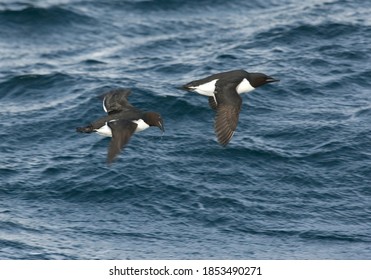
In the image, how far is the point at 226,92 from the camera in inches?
746

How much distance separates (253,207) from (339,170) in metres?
2.10

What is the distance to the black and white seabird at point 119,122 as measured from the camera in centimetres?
1741

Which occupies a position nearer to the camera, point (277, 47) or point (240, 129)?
point (240, 129)

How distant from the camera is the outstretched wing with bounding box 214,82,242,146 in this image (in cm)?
1795

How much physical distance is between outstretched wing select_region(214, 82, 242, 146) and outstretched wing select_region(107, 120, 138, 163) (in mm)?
1317

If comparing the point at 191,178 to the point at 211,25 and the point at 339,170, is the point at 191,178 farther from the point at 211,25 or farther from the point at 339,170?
the point at 211,25

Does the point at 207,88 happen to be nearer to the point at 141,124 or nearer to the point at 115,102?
the point at 141,124

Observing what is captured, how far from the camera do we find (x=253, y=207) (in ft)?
71.7

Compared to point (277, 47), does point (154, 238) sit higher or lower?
lower

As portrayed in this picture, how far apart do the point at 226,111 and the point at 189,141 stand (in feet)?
16.9

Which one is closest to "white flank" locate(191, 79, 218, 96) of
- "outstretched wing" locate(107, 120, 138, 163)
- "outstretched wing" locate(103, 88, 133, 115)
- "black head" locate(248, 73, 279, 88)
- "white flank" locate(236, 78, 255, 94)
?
"white flank" locate(236, 78, 255, 94)

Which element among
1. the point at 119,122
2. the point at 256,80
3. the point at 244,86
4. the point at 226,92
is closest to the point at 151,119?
the point at 119,122

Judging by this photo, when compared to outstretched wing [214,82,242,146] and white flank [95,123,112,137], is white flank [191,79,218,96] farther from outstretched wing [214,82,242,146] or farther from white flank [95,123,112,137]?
white flank [95,123,112,137]
